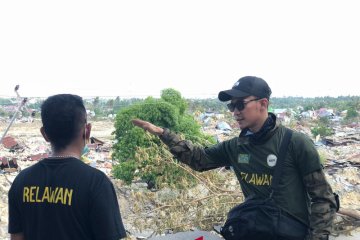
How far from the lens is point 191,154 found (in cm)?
248

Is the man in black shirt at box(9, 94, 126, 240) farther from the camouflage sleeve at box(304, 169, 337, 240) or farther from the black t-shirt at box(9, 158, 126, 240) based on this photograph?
the camouflage sleeve at box(304, 169, 337, 240)

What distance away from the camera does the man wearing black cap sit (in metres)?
1.94

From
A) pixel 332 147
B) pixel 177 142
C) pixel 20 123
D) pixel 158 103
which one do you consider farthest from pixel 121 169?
pixel 20 123

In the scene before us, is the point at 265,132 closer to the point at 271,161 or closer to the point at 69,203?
the point at 271,161

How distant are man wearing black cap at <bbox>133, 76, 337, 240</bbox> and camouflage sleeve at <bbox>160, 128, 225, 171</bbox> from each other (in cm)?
13

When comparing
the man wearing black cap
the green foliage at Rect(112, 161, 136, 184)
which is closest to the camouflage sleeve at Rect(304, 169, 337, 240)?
the man wearing black cap

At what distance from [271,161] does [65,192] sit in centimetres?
100

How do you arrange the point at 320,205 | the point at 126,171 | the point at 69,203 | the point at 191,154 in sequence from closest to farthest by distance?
the point at 69,203
the point at 320,205
the point at 191,154
the point at 126,171

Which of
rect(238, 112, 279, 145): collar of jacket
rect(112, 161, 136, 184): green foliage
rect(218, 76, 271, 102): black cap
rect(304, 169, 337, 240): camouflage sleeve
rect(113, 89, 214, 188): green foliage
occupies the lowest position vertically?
rect(112, 161, 136, 184): green foliage

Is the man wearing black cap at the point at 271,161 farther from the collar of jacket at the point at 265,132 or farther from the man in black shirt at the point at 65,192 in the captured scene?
the man in black shirt at the point at 65,192

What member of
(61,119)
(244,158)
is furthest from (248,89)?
(61,119)

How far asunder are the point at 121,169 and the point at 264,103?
795 cm

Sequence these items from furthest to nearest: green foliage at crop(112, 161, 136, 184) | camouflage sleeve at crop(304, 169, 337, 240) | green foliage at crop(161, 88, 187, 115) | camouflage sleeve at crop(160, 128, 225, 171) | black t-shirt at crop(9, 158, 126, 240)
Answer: green foliage at crop(161, 88, 187, 115), green foliage at crop(112, 161, 136, 184), camouflage sleeve at crop(160, 128, 225, 171), camouflage sleeve at crop(304, 169, 337, 240), black t-shirt at crop(9, 158, 126, 240)

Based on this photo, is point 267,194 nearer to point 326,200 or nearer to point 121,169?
point 326,200
